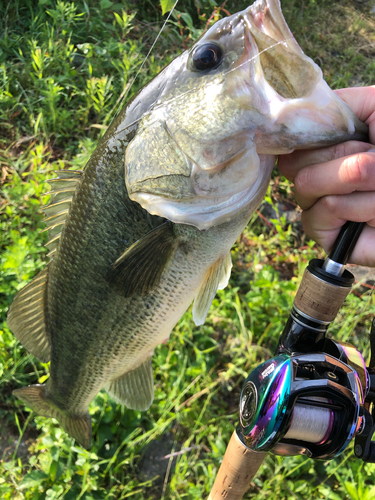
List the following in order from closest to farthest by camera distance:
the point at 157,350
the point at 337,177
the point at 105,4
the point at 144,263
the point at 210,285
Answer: the point at 337,177, the point at 144,263, the point at 210,285, the point at 157,350, the point at 105,4

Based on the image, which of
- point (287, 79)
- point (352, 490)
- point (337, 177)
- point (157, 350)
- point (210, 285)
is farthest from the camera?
point (157, 350)

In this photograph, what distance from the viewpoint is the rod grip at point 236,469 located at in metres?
1.36

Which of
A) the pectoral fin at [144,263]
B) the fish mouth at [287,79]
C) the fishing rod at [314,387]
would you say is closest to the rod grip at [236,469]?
the fishing rod at [314,387]

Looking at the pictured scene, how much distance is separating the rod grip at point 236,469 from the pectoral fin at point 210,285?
1.49 ft

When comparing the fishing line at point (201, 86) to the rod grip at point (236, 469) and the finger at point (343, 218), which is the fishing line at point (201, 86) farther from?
the rod grip at point (236, 469)

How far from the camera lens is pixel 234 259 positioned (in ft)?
9.89

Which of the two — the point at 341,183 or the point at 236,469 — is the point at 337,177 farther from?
the point at 236,469

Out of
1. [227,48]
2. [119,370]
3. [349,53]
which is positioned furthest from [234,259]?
[349,53]

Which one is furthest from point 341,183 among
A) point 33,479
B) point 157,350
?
point 33,479

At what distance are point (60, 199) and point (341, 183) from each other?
1075mm

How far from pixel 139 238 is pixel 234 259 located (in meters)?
1.76

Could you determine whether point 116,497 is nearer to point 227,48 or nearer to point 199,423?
point 199,423

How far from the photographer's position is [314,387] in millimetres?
1049

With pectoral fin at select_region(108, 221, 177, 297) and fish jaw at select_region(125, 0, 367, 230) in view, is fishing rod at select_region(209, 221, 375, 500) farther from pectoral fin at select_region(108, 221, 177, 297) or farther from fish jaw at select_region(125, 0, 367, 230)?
pectoral fin at select_region(108, 221, 177, 297)
